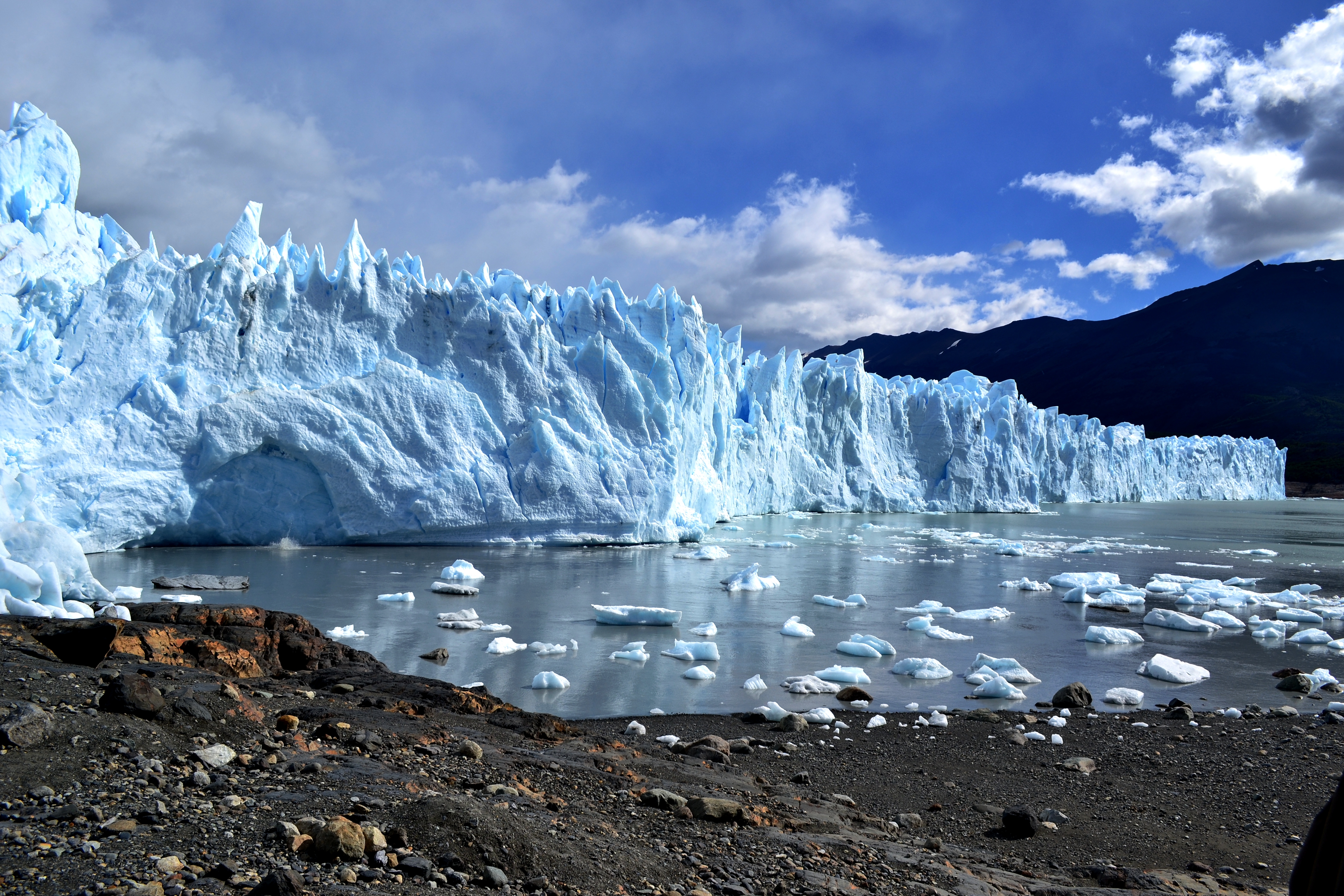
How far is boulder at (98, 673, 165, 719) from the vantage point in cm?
275

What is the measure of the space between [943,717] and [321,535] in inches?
449

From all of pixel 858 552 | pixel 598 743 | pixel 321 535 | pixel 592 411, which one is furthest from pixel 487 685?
pixel 858 552

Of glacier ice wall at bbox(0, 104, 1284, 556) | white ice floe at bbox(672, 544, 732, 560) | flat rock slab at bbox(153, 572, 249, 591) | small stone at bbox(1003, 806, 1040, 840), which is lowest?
small stone at bbox(1003, 806, 1040, 840)

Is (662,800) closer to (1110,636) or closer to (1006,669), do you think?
(1006,669)

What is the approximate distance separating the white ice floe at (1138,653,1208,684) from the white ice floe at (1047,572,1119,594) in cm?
427

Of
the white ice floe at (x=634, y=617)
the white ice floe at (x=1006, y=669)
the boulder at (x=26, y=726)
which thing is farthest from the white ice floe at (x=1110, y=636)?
the boulder at (x=26, y=726)

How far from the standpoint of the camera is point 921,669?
7.03 meters

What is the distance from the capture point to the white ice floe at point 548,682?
20.1ft

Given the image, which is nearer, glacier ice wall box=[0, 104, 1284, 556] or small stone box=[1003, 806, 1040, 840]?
small stone box=[1003, 806, 1040, 840]

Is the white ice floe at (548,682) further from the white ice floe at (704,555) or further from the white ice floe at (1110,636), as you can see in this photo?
the white ice floe at (704,555)

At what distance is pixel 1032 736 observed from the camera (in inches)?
212

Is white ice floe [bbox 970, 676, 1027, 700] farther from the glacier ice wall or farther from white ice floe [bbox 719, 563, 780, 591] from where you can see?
the glacier ice wall

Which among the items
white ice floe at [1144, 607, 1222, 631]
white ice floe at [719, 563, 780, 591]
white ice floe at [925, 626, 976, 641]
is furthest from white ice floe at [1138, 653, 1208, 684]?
white ice floe at [719, 563, 780, 591]

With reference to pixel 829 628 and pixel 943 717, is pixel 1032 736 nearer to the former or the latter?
pixel 943 717
